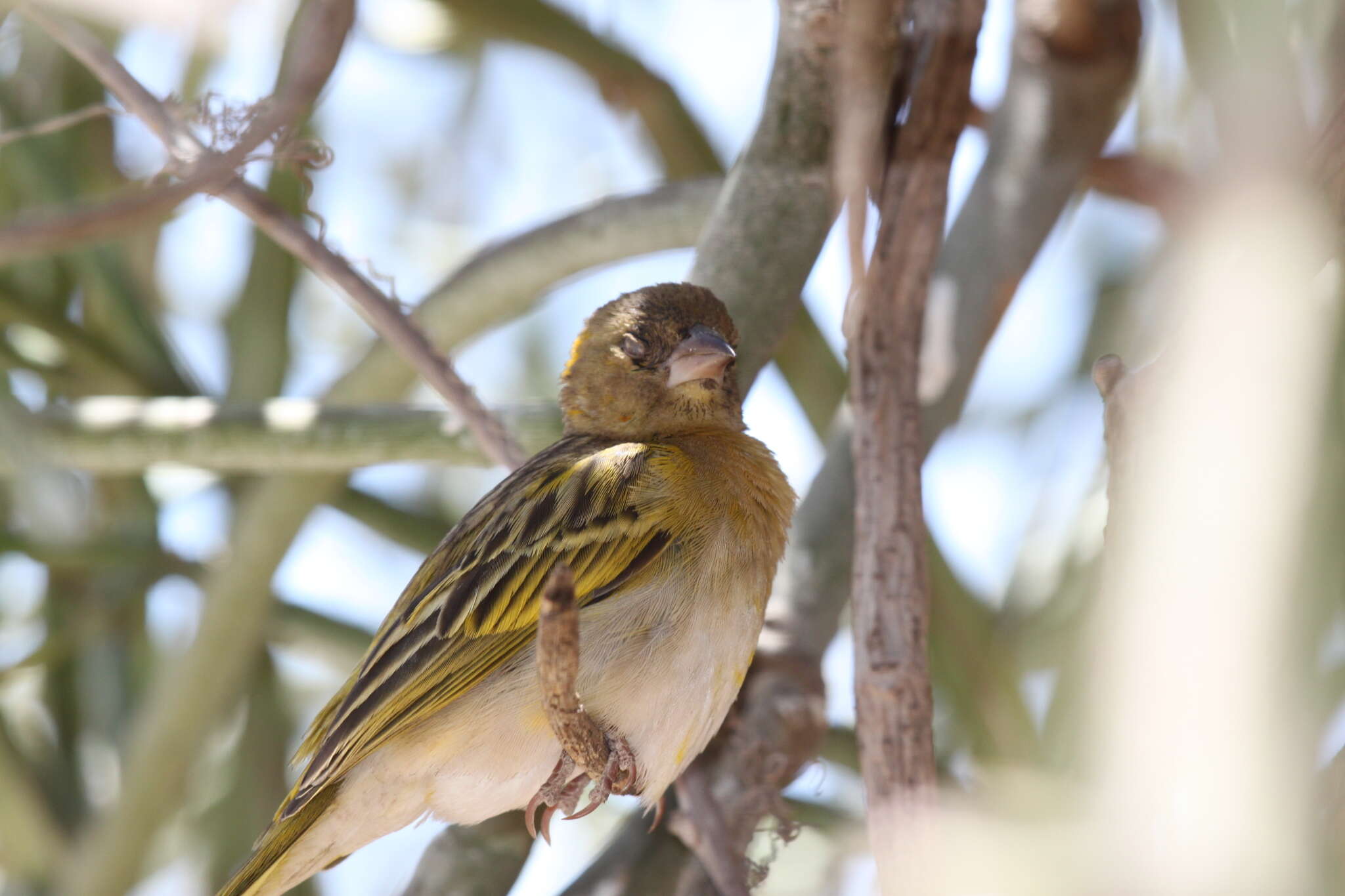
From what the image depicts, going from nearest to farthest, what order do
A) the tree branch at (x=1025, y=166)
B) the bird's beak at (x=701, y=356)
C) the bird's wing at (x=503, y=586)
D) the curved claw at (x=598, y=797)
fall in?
the curved claw at (x=598, y=797), the bird's wing at (x=503, y=586), the bird's beak at (x=701, y=356), the tree branch at (x=1025, y=166)

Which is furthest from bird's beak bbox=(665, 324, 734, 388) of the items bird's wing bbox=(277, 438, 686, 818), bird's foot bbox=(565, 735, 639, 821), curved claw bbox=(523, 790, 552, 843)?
curved claw bbox=(523, 790, 552, 843)

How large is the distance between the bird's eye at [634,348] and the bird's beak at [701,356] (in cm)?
12

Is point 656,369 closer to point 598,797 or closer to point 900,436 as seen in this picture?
point 900,436

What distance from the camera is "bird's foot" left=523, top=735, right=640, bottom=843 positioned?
2186 mm

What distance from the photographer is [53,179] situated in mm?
3838

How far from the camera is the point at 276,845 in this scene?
2424 millimetres

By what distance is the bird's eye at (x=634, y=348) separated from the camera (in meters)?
2.88

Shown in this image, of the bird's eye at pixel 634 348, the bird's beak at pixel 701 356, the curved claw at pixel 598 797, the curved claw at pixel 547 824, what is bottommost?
the curved claw at pixel 598 797

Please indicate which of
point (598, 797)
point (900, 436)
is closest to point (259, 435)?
point (598, 797)

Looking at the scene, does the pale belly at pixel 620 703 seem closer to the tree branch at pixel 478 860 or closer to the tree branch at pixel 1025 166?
the tree branch at pixel 478 860

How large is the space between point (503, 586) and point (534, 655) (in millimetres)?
140

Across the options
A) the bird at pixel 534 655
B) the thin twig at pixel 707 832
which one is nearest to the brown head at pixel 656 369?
the bird at pixel 534 655

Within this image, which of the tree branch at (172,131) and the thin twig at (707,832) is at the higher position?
the tree branch at (172,131)

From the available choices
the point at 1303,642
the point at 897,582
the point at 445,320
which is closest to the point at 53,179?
the point at 445,320
